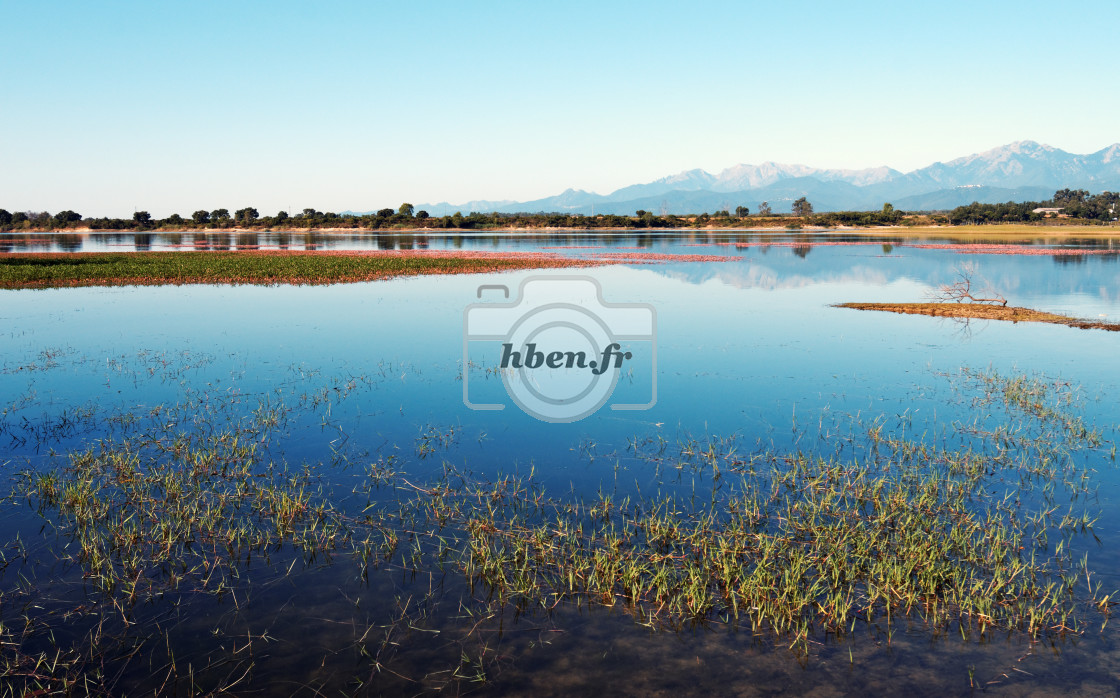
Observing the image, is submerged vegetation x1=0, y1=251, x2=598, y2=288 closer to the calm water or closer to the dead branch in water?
the calm water

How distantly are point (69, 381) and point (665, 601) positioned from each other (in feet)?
61.9

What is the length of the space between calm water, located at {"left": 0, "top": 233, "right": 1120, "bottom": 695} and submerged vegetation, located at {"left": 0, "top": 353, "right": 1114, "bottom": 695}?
0.11 m

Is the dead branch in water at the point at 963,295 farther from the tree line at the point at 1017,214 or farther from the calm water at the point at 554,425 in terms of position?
the tree line at the point at 1017,214

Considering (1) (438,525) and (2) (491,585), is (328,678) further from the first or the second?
(1) (438,525)

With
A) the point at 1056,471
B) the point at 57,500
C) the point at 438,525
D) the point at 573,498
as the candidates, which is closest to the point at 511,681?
the point at 438,525

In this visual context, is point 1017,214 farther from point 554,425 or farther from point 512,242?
point 554,425

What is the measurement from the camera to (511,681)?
6785 mm

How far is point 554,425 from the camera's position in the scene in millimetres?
15234

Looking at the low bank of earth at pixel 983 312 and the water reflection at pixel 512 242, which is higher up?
the water reflection at pixel 512 242

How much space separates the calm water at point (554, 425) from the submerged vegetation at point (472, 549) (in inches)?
4.4

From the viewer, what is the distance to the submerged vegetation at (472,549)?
7324 millimetres

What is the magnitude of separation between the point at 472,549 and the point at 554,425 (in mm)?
6372

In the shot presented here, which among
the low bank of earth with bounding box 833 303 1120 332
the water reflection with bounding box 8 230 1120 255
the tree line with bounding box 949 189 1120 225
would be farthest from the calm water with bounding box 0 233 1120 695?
the tree line with bounding box 949 189 1120 225

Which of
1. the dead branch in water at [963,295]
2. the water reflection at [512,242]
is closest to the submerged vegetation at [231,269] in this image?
the water reflection at [512,242]
